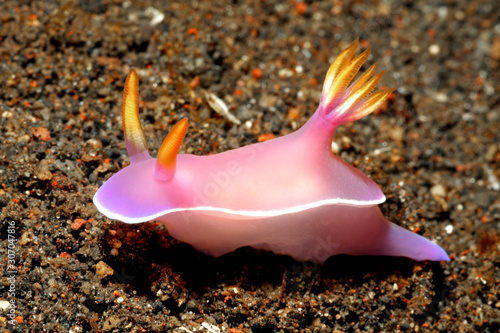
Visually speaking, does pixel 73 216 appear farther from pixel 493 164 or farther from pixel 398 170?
pixel 493 164

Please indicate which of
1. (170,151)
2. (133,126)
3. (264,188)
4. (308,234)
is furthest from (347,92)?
(133,126)

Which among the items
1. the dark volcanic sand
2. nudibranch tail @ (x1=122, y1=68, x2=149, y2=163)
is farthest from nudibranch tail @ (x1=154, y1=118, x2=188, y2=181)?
the dark volcanic sand

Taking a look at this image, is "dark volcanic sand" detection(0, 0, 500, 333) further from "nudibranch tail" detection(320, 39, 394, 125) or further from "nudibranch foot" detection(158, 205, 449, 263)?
"nudibranch tail" detection(320, 39, 394, 125)

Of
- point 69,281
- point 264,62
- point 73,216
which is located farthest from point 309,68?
point 69,281

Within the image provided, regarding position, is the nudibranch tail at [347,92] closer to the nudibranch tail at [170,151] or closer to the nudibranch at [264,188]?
the nudibranch at [264,188]

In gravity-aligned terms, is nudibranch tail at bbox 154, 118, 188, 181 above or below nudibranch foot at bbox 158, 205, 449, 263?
above

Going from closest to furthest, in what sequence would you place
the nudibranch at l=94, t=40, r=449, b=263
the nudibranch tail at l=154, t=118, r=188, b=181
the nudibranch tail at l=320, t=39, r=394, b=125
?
1. the nudibranch tail at l=154, t=118, r=188, b=181
2. the nudibranch at l=94, t=40, r=449, b=263
3. the nudibranch tail at l=320, t=39, r=394, b=125

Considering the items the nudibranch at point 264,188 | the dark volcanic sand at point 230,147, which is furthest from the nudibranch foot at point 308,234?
the dark volcanic sand at point 230,147
